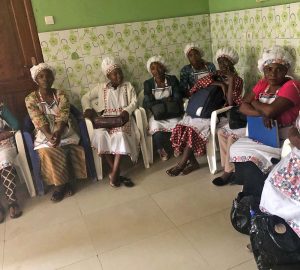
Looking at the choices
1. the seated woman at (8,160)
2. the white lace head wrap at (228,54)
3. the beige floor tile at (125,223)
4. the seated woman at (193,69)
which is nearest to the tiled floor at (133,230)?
the beige floor tile at (125,223)

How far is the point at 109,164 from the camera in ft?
10.2

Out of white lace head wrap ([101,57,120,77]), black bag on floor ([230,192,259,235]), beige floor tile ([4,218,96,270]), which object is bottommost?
beige floor tile ([4,218,96,270])

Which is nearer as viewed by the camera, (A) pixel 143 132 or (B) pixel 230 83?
(B) pixel 230 83

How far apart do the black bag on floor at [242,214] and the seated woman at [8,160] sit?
177 centimetres

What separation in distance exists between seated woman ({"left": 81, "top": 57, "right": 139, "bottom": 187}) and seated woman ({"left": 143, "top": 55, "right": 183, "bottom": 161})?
16cm

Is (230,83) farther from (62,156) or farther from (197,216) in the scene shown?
(62,156)

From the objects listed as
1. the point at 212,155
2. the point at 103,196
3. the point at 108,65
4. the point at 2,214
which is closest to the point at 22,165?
the point at 2,214

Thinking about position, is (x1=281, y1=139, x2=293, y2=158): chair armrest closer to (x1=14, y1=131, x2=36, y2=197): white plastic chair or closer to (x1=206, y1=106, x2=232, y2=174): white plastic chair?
(x1=206, y1=106, x2=232, y2=174): white plastic chair

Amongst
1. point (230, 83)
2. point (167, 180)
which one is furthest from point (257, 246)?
point (230, 83)

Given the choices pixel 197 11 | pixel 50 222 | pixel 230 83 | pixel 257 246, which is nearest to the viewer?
pixel 257 246

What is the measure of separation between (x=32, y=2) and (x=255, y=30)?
7.02 feet

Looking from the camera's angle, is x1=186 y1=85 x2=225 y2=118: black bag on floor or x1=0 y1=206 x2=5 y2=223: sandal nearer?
x1=0 y1=206 x2=5 y2=223: sandal

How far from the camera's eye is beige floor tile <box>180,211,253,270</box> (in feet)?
6.10

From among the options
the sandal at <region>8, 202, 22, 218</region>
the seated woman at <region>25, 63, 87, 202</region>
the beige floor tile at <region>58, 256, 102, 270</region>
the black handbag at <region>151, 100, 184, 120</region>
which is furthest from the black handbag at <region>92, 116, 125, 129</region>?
the beige floor tile at <region>58, 256, 102, 270</region>
